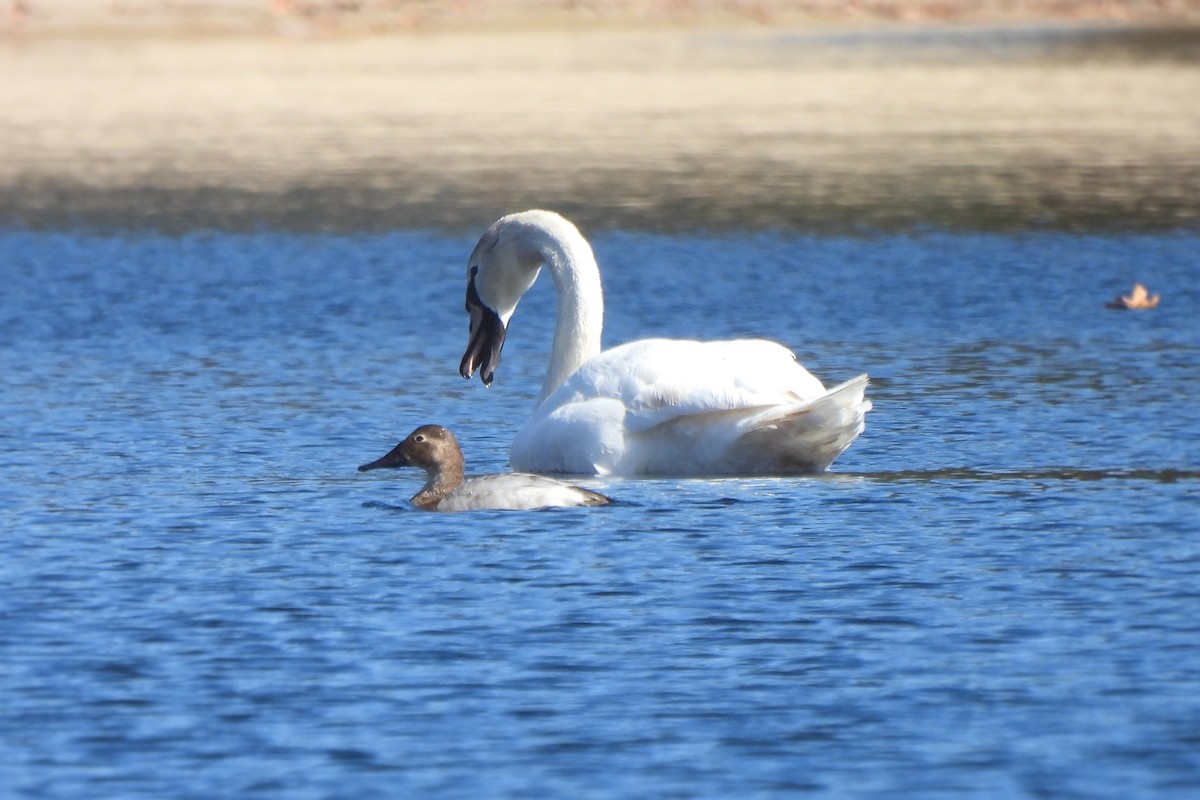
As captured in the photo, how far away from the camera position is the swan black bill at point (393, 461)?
445 inches

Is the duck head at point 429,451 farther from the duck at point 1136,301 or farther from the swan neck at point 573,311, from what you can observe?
the duck at point 1136,301

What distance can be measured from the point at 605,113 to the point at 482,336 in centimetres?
2836

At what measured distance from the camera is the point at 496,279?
13.2m

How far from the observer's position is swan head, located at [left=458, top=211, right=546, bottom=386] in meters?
13.0

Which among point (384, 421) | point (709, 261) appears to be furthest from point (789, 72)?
point (384, 421)

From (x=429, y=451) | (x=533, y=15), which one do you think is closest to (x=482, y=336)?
(x=429, y=451)

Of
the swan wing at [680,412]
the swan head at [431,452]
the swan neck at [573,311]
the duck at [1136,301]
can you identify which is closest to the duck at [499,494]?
the swan head at [431,452]

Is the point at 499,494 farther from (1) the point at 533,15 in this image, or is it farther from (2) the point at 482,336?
(1) the point at 533,15

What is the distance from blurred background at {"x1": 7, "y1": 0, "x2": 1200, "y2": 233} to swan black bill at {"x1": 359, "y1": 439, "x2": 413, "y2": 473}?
13318 mm

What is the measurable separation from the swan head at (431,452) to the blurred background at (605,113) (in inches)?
529

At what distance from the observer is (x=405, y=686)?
25.7 feet

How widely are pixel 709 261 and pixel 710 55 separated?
37063 millimetres

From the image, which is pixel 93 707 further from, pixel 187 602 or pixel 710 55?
pixel 710 55

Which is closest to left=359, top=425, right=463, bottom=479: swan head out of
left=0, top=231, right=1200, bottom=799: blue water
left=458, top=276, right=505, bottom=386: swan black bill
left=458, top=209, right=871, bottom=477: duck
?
left=0, top=231, right=1200, bottom=799: blue water
